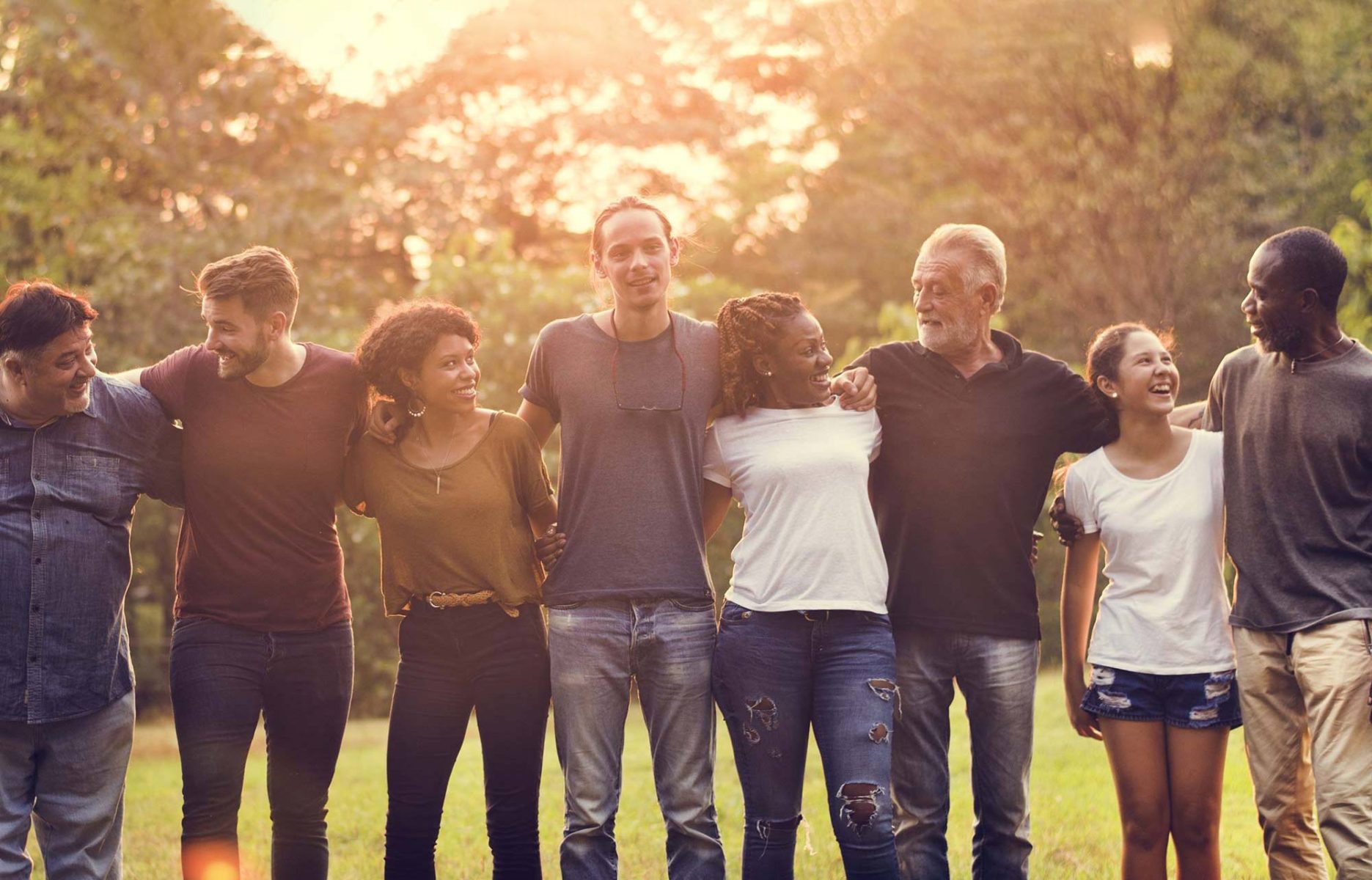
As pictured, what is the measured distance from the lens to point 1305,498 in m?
4.33

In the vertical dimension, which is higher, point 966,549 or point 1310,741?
point 966,549

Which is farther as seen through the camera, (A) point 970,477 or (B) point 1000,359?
(B) point 1000,359

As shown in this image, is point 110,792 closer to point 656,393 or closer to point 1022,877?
point 656,393

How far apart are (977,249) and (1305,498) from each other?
1.30 metres

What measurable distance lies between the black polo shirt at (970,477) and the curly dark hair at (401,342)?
1.46m

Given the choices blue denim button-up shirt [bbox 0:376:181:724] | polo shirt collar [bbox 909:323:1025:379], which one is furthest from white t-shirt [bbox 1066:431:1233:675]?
blue denim button-up shirt [bbox 0:376:181:724]

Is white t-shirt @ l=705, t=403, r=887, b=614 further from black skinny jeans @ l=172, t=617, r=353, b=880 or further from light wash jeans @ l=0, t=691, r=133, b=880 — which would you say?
light wash jeans @ l=0, t=691, r=133, b=880

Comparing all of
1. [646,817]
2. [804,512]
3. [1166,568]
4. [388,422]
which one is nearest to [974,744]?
[1166,568]

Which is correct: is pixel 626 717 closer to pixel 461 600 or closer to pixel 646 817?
pixel 461 600

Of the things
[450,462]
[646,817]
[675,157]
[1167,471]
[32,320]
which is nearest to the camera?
[32,320]

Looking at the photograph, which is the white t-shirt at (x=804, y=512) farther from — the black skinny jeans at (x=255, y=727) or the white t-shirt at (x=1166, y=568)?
the black skinny jeans at (x=255, y=727)

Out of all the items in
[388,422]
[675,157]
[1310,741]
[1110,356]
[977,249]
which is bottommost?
[1310,741]

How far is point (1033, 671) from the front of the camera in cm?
458

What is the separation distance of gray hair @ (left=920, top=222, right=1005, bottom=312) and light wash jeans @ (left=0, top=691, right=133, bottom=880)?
307 centimetres
